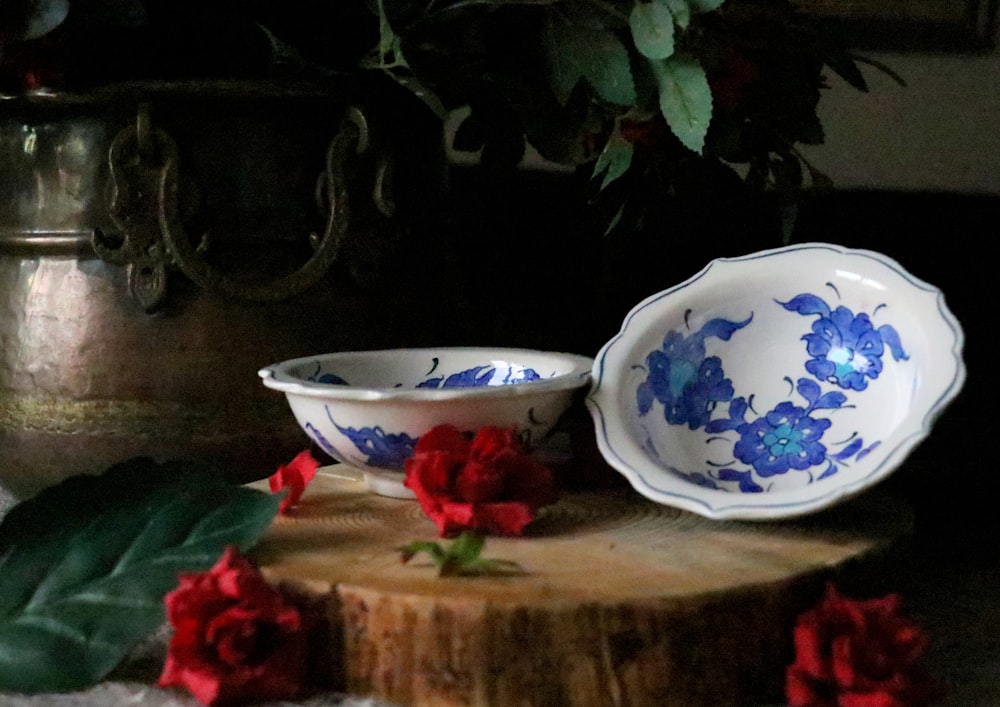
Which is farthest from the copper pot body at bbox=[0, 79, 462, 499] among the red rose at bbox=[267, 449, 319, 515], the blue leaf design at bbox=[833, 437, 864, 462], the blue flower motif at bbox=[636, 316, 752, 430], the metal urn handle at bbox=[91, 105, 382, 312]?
the blue leaf design at bbox=[833, 437, 864, 462]

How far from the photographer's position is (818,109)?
94 centimetres

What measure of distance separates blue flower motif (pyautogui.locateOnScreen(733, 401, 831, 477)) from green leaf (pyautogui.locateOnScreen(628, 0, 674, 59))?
213 millimetres

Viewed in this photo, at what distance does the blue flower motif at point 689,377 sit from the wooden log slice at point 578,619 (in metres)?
0.12

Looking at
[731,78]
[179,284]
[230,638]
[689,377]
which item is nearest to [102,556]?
[230,638]

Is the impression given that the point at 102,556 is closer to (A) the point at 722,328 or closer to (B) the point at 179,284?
(B) the point at 179,284

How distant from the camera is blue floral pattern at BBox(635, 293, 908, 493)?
1.84ft

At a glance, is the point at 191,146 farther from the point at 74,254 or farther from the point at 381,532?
the point at 381,532

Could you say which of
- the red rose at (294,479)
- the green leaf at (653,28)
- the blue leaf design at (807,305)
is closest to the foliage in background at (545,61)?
the green leaf at (653,28)

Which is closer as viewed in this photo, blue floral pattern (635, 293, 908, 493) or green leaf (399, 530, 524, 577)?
green leaf (399, 530, 524, 577)

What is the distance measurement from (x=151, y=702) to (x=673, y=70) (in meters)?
0.43

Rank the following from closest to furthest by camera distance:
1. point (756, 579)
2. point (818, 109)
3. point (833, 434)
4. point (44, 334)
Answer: point (756, 579) → point (833, 434) → point (44, 334) → point (818, 109)

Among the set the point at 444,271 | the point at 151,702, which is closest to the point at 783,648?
the point at 151,702

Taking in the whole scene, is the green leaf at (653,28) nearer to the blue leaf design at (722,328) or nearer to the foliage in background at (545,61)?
the foliage in background at (545,61)

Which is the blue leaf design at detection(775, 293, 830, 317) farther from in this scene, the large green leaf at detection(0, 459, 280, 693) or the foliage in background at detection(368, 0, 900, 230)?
the large green leaf at detection(0, 459, 280, 693)
